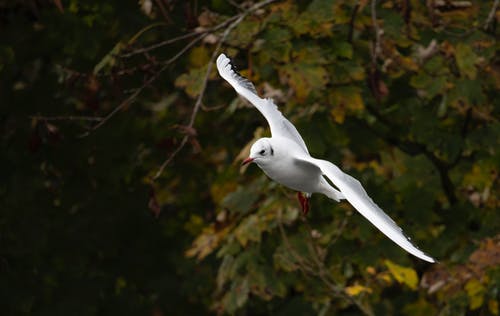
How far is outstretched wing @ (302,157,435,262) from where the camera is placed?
15.2ft

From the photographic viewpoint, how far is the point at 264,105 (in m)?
6.11

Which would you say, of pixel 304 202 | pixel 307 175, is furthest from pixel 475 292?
pixel 307 175

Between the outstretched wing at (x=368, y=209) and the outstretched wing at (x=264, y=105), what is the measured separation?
21.5 inches

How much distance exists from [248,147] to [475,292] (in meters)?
1.93

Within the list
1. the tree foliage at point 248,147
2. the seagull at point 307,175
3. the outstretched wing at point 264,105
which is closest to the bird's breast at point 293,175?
the seagull at point 307,175

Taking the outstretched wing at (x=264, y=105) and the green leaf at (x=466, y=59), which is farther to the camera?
the green leaf at (x=466, y=59)

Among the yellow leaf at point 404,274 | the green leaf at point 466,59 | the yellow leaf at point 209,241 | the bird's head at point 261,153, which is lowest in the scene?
the yellow leaf at point 404,274

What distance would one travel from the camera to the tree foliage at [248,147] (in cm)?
816

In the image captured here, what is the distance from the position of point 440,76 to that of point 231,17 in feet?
5.04

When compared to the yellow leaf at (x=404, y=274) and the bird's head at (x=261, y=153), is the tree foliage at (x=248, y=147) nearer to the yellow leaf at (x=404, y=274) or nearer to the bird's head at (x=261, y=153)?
the yellow leaf at (x=404, y=274)

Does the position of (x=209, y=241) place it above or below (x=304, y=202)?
below

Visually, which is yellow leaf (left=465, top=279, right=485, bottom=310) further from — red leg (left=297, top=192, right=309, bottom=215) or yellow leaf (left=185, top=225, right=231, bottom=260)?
red leg (left=297, top=192, right=309, bottom=215)

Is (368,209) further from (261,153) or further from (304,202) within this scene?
(304,202)

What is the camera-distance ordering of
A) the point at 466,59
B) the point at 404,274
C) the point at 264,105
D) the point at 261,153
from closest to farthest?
the point at 261,153, the point at 264,105, the point at 466,59, the point at 404,274
